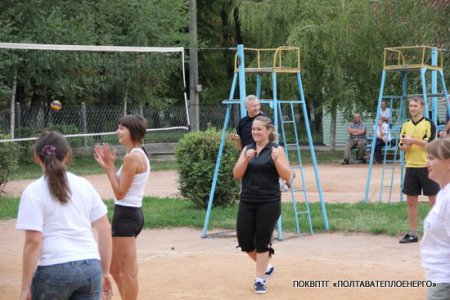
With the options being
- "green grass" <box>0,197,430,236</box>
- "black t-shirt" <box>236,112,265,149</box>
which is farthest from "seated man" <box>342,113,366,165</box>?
"black t-shirt" <box>236,112,265,149</box>

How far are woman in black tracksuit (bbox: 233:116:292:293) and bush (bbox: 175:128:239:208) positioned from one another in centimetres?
507

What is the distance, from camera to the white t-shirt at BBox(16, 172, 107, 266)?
4.23m

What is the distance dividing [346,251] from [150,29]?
19.7m

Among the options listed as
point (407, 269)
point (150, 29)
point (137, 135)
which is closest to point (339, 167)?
point (150, 29)

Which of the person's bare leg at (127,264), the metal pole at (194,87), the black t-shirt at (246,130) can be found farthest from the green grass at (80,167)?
the person's bare leg at (127,264)

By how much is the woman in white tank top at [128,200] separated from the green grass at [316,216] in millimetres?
5292

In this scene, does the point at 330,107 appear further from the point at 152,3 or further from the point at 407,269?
the point at 407,269

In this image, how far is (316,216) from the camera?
40.4 ft

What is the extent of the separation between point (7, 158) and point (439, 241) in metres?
12.0

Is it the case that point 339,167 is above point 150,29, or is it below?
below

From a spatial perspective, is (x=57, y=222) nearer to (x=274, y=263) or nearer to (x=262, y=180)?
(x=262, y=180)

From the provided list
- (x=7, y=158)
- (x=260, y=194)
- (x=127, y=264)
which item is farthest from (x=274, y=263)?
(x=7, y=158)

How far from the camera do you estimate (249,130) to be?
10.2 metres

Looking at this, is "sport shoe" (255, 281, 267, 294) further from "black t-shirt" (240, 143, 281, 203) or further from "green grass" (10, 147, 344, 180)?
"green grass" (10, 147, 344, 180)
